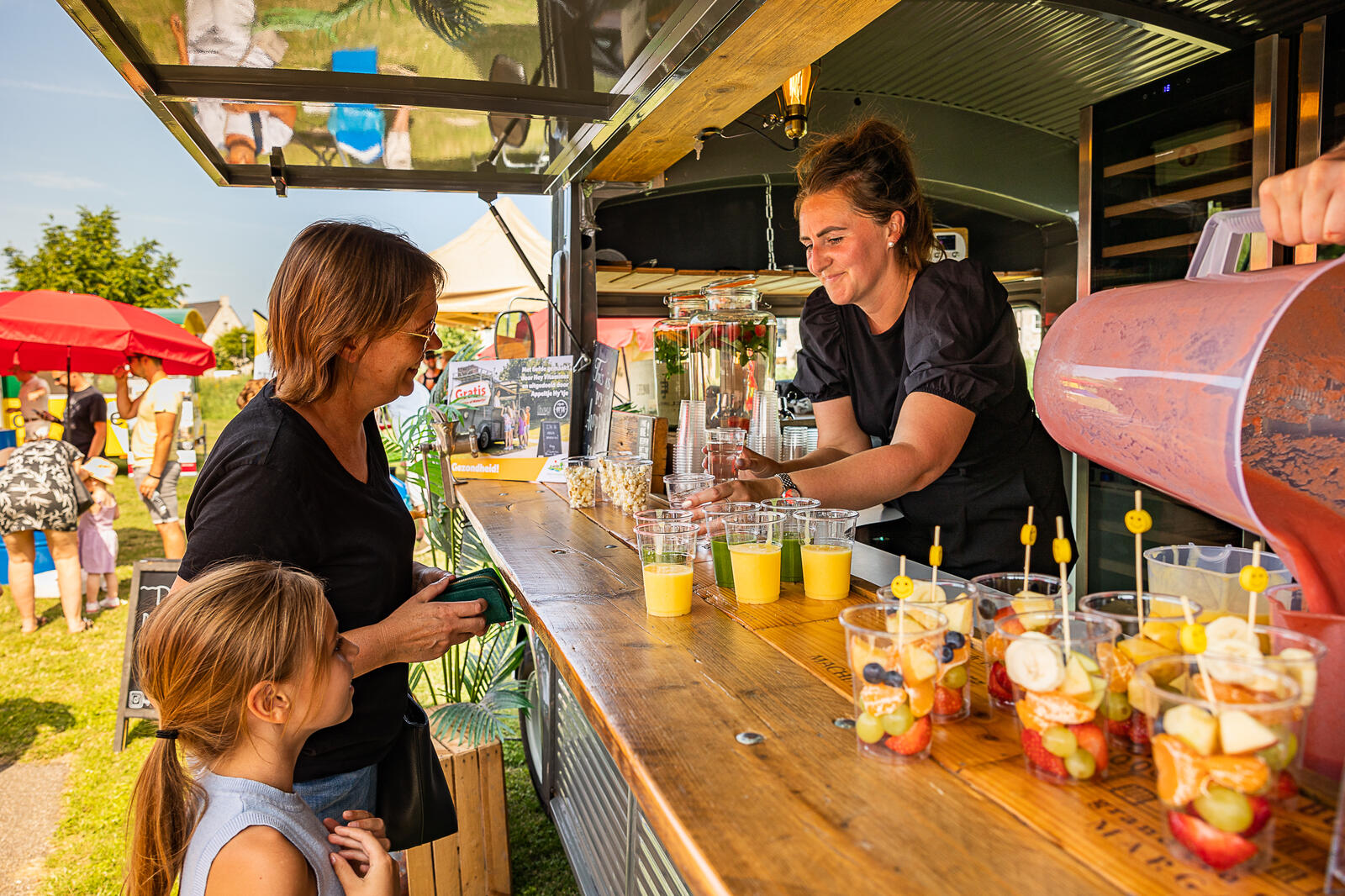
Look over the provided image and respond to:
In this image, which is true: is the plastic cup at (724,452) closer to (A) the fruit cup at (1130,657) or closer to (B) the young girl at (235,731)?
(B) the young girl at (235,731)

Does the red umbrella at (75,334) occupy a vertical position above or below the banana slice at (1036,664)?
above

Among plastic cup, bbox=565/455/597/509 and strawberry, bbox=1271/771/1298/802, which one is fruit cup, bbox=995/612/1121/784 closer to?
strawberry, bbox=1271/771/1298/802

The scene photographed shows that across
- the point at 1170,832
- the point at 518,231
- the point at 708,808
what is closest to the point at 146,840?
the point at 708,808

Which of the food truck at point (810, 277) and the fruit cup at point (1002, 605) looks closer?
the food truck at point (810, 277)

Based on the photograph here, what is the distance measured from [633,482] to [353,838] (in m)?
1.38

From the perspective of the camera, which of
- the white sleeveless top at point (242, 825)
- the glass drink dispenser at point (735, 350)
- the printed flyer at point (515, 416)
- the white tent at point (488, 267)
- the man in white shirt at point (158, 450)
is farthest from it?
the white tent at point (488, 267)

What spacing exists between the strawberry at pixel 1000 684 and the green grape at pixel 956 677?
5 cm

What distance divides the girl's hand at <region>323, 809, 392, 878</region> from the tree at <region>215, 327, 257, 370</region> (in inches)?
1220

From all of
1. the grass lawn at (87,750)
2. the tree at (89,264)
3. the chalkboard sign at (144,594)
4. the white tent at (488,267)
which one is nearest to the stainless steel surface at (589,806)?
the grass lawn at (87,750)

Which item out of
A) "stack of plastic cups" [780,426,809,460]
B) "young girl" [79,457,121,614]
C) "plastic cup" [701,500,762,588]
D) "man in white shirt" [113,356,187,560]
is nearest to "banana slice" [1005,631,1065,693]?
"plastic cup" [701,500,762,588]

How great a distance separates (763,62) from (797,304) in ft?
14.3

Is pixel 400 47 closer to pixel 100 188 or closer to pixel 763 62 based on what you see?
pixel 763 62

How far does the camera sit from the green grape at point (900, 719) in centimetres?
Answer: 91

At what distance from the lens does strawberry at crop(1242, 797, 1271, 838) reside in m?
0.68
